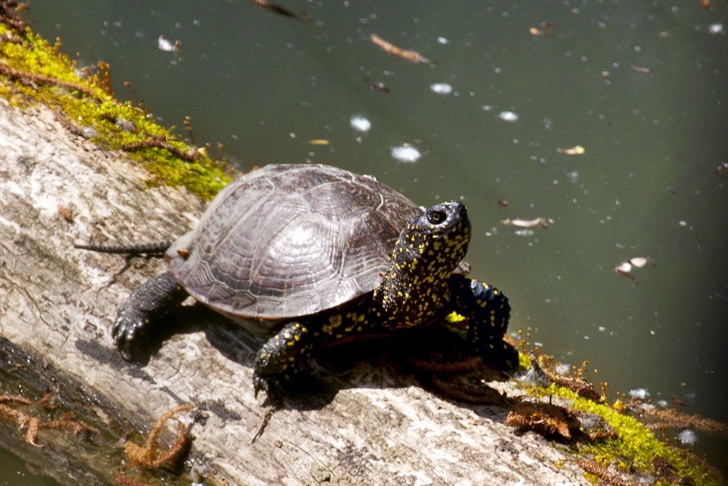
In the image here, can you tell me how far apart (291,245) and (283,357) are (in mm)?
645

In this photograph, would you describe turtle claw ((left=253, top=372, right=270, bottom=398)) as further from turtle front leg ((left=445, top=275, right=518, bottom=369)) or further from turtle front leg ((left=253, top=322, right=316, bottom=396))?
turtle front leg ((left=445, top=275, right=518, bottom=369))

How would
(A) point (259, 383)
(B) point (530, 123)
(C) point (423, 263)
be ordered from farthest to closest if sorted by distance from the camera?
(B) point (530, 123), (A) point (259, 383), (C) point (423, 263)

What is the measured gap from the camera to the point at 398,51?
8.71 m

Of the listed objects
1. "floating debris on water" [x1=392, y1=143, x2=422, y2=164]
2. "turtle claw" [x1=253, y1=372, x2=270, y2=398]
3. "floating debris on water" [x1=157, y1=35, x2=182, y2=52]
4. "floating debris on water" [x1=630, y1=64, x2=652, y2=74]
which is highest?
"floating debris on water" [x1=157, y1=35, x2=182, y2=52]

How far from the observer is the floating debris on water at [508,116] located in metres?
7.79

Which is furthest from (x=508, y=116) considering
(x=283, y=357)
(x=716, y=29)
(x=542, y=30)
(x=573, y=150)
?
(x=283, y=357)

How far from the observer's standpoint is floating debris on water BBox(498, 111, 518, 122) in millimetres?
7785

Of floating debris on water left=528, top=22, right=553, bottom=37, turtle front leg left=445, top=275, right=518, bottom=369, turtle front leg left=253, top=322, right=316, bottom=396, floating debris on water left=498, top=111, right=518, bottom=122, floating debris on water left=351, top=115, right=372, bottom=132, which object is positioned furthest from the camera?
floating debris on water left=528, top=22, right=553, bottom=37

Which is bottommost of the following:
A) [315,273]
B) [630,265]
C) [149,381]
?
[630,265]

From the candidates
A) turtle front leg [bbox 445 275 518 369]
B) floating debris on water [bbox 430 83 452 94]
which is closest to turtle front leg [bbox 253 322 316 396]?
turtle front leg [bbox 445 275 518 369]

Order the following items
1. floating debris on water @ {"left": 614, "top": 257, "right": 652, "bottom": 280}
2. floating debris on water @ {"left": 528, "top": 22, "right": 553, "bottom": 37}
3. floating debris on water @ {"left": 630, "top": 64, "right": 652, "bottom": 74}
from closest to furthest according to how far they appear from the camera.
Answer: floating debris on water @ {"left": 614, "top": 257, "right": 652, "bottom": 280} → floating debris on water @ {"left": 630, "top": 64, "right": 652, "bottom": 74} → floating debris on water @ {"left": 528, "top": 22, "right": 553, "bottom": 37}

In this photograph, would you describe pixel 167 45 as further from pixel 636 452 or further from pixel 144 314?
pixel 636 452

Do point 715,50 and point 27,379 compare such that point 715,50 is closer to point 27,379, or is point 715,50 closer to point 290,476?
point 290,476

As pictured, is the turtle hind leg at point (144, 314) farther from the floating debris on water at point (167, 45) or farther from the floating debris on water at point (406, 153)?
the floating debris on water at point (167, 45)
